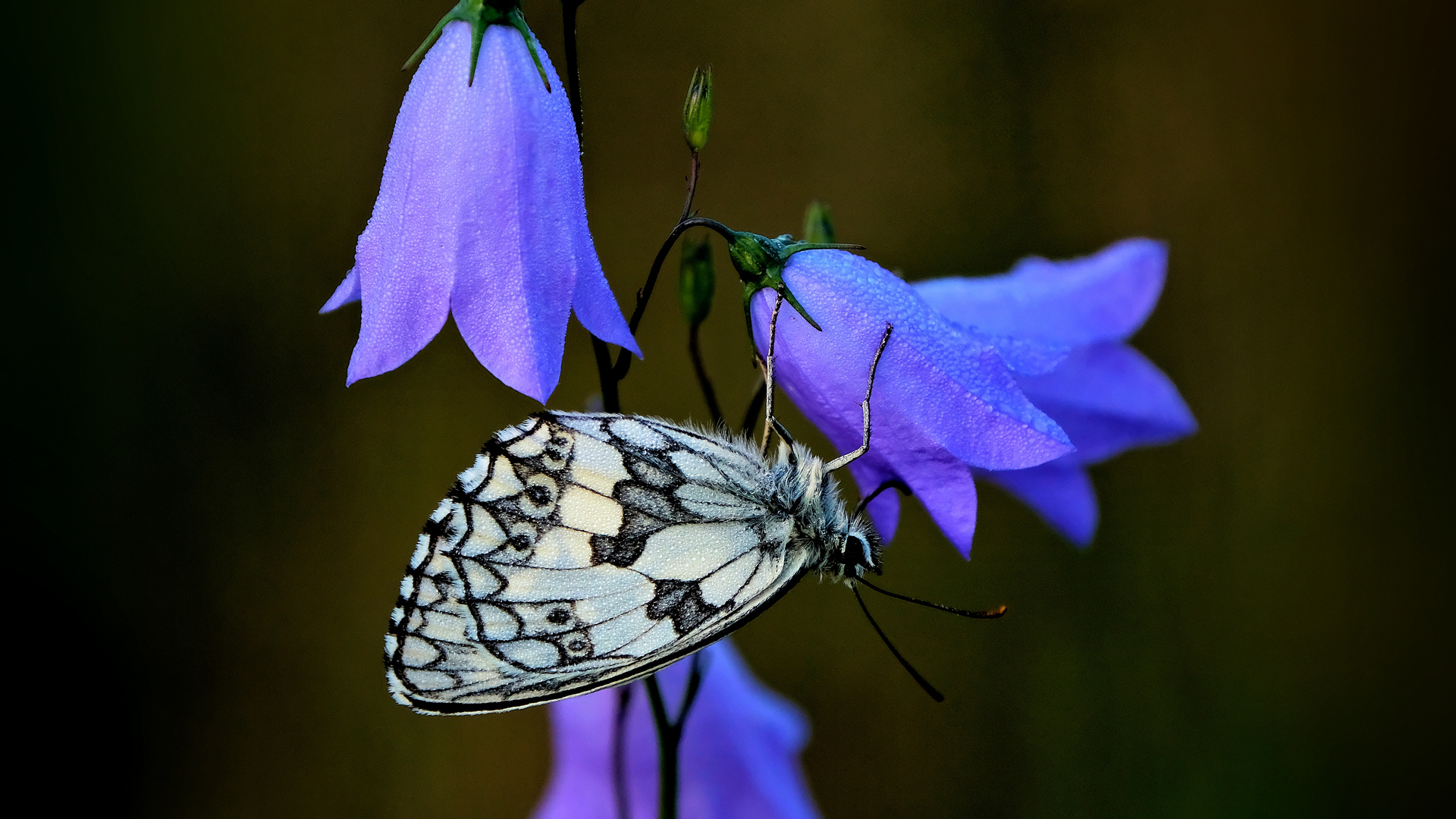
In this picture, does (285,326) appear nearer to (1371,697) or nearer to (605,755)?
(605,755)

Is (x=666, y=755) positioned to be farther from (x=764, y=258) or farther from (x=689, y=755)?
(x=764, y=258)

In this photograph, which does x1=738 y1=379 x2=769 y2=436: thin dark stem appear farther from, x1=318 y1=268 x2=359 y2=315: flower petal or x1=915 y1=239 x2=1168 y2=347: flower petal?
x1=318 y1=268 x2=359 y2=315: flower petal

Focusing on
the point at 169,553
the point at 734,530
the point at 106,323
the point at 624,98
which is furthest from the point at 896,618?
the point at 106,323

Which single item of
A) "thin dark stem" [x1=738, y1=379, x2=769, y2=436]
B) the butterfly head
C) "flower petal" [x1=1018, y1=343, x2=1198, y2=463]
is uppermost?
"thin dark stem" [x1=738, y1=379, x2=769, y2=436]

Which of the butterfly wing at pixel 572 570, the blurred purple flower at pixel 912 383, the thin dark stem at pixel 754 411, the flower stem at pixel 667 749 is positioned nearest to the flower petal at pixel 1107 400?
the blurred purple flower at pixel 912 383

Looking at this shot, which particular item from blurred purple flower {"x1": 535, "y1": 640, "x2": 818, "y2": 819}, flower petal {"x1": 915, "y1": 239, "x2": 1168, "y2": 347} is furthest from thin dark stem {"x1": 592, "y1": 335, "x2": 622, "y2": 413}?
blurred purple flower {"x1": 535, "y1": 640, "x2": 818, "y2": 819}
